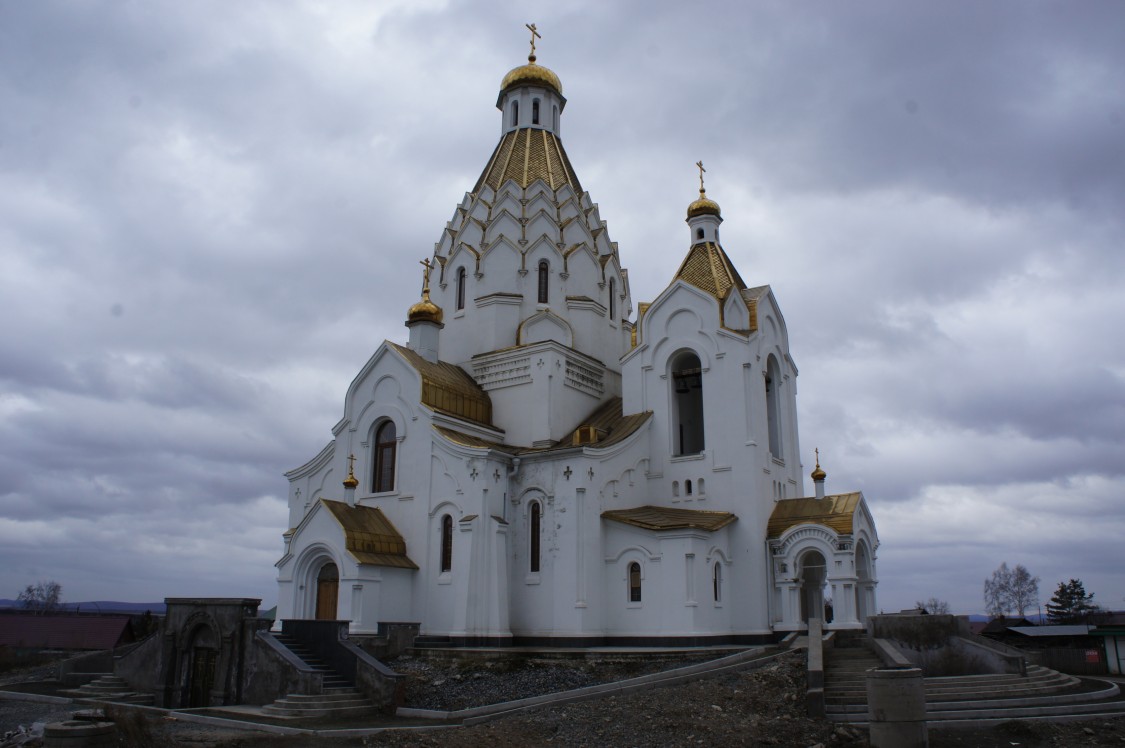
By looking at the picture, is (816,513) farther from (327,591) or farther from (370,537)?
(327,591)

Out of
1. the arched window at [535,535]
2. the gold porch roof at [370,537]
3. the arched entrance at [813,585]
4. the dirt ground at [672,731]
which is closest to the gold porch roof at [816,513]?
the arched entrance at [813,585]

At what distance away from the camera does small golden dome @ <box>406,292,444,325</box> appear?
26.2m

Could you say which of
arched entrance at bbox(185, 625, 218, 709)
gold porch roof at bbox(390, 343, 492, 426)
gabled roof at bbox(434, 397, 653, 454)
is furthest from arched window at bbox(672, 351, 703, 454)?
arched entrance at bbox(185, 625, 218, 709)

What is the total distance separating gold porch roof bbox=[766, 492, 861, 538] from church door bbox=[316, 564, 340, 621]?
1077cm

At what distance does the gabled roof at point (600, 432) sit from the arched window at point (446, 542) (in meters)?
1.99

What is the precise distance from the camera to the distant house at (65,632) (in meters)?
28.7

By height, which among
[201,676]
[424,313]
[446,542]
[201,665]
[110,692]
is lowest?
[110,692]

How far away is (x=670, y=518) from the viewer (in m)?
21.1

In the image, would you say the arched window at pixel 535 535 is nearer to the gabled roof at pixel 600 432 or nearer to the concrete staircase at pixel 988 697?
the gabled roof at pixel 600 432

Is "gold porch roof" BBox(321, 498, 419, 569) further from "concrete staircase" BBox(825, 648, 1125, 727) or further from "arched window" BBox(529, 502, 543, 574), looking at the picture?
"concrete staircase" BBox(825, 648, 1125, 727)

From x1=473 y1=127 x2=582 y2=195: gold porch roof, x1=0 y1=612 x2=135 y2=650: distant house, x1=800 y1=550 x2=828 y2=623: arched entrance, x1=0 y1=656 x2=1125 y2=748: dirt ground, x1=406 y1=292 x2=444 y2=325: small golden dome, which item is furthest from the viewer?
x1=473 y1=127 x2=582 y2=195: gold porch roof

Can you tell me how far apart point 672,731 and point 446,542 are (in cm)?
1041

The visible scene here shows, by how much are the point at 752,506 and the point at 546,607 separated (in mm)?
5599

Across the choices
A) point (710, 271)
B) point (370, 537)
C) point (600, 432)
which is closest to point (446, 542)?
point (370, 537)
